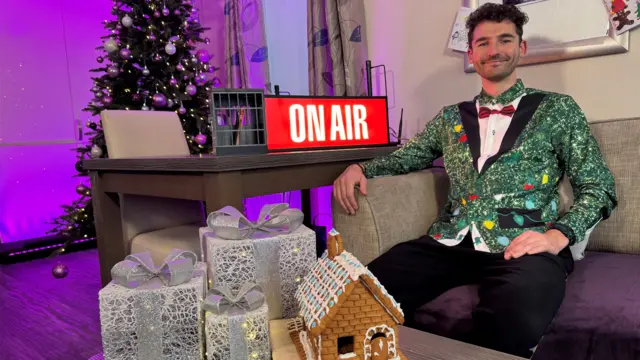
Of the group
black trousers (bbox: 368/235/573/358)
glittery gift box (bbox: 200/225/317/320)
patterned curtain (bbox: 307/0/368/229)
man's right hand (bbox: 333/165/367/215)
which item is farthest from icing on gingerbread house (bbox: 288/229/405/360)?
patterned curtain (bbox: 307/0/368/229)

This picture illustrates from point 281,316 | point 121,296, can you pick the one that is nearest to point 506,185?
point 281,316

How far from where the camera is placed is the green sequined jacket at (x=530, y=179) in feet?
4.10

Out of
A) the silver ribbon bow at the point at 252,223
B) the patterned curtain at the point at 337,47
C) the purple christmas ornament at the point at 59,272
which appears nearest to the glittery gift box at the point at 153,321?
the silver ribbon bow at the point at 252,223

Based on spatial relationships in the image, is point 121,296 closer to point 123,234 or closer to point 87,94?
point 123,234

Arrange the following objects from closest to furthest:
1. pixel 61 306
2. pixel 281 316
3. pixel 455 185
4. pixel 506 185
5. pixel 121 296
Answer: pixel 121 296
pixel 281 316
pixel 506 185
pixel 455 185
pixel 61 306

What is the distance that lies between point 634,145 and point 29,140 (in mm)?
4023

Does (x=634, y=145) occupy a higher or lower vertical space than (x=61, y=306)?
higher

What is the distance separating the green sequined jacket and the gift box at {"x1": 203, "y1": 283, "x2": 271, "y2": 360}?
0.82 meters

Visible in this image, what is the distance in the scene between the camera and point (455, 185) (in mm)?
1457

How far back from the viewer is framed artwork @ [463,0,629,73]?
1.72m

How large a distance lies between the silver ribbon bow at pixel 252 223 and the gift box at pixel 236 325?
0.11 meters

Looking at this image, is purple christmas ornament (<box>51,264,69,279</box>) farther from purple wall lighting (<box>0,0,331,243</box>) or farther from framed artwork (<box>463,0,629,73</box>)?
framed artwork (<box>463,0,629,73</box>)

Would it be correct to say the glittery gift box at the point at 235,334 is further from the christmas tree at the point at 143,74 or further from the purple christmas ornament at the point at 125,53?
the purple christmas ornament at the point at 125,53

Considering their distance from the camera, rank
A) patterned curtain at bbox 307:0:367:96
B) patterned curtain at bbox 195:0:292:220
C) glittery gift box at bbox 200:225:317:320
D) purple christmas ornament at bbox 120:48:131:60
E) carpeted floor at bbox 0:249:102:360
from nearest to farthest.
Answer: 1. glittery gift box at bbox 200:225:317:320
2. carpeted floor at bbox 0:249:102:360
3. patterned curtain at bbox 307:0:367:96
4. purple christmas ornament at bbox 120:48:131:60
5. patterned curtain at bbox 195:0:292:220
